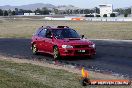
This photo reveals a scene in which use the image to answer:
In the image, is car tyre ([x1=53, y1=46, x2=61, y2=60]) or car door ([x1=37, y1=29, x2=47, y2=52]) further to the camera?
car door ([x1=37, y1=29, x2=47, y2=52])

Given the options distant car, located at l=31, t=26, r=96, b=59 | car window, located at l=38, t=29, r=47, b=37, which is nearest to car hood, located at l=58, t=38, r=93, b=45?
distant car, located at l=31, t=26, r=96, b=59

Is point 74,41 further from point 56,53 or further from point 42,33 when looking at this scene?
point 42,33

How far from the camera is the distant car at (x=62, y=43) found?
1961cm

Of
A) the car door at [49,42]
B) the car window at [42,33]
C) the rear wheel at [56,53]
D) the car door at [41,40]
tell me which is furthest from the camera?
the car window at [42,33]

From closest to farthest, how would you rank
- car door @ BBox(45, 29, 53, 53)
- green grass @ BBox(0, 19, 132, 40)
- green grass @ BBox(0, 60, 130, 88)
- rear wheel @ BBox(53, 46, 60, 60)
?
green grass @ BBox(0, 60, 130, 88)
rear wheel @ BBox(53, 46, 60, 60)
car door @ BBox(45, 29, 53, 53)
green grass @ BBox(0, 19, 132, 40)

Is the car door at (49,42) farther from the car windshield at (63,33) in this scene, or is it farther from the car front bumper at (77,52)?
the car front bumper at (77,52)

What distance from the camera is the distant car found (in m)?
19.6

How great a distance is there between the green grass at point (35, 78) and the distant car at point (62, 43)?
158 inches

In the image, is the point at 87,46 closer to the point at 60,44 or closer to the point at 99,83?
the point at 60,44

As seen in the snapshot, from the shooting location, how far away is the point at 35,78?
12.8m

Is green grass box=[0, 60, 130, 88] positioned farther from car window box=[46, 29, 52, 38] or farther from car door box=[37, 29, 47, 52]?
car door box=[37, 29, 47, 52]

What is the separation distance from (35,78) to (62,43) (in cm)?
718

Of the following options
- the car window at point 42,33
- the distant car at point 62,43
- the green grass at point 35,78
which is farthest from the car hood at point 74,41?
A: the green grass at point 35,78

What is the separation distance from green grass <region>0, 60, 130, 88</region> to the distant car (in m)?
4.01
